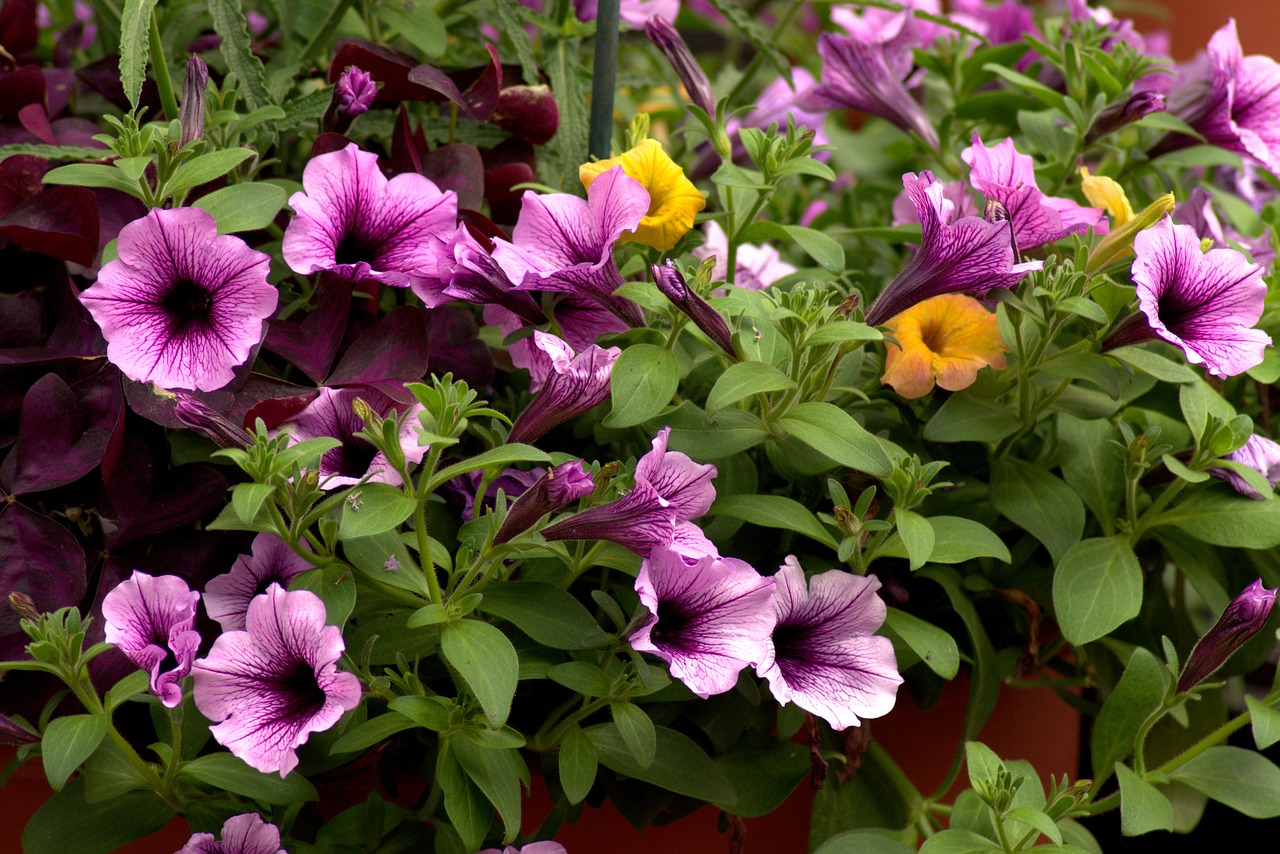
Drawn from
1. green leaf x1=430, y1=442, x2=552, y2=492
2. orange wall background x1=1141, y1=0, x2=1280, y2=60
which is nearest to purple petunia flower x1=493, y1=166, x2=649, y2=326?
green leaf x1=430, y1=442, x2=552, y2=492

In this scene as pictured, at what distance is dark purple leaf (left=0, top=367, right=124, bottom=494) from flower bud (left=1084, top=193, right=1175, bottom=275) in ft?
1.57

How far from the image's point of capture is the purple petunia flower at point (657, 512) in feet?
1.51

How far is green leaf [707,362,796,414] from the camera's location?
19.1 inches

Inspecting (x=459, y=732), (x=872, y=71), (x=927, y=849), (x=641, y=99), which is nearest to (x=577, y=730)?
(x=459, y=732)

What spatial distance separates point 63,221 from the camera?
573mm

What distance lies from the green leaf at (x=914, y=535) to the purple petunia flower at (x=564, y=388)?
0.14 meters

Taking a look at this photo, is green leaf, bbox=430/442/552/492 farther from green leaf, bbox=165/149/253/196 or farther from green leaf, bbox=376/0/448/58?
green leaf, bbox=376/0/448/58

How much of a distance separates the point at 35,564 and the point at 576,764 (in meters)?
0.26

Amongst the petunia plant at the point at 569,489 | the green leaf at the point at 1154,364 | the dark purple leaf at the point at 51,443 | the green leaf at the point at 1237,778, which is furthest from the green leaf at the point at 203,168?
the green leaf at the point at 1237,778

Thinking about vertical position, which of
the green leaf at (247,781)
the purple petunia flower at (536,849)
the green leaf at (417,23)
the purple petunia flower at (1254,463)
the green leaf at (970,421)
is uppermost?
the green leaf at (417,23)

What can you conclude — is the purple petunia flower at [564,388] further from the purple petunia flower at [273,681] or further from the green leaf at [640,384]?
the purple petunia flower at [273,681]

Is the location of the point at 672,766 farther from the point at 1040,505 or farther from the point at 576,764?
the point at 1040,505

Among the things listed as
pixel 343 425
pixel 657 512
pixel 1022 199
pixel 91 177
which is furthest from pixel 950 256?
pixel 91 177

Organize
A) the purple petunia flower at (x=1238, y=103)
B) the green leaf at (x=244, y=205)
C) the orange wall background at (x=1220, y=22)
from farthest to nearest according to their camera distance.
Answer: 1. the orange wall background at (x=1220, y=22)
2. the purple petunia flower at (x=1238, y=103)
3. the green leaf at (x=244, y=205)
